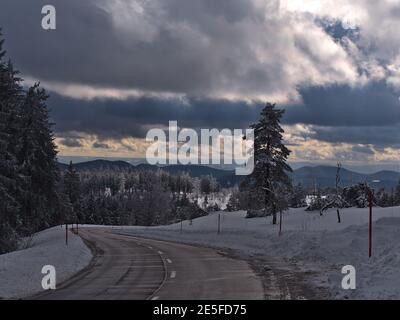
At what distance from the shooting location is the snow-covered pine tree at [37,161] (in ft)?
154

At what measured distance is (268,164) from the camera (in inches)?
1982

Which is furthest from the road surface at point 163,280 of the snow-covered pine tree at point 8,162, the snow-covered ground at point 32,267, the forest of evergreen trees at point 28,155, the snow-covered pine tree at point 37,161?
the snow-covered pine tree at point 37,161

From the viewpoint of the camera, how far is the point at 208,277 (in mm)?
20125

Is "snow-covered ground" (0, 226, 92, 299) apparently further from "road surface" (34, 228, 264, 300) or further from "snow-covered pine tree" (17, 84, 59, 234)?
"snow-covered pine tree" (17, 84, 59, 234)

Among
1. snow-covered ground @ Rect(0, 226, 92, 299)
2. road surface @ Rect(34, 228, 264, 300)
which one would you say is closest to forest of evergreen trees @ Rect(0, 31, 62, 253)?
snow-covered ground @ Rect(0, 226, 92, 299)

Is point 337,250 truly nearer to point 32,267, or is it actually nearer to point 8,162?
point 32,267

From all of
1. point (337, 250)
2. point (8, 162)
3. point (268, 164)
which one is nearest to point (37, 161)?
point (8, 162)

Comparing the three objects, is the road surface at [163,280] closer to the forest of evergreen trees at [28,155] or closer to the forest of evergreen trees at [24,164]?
the forest of evergreen trees at [24,164]

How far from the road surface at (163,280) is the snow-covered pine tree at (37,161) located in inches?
824

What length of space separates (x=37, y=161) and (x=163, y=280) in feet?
109
